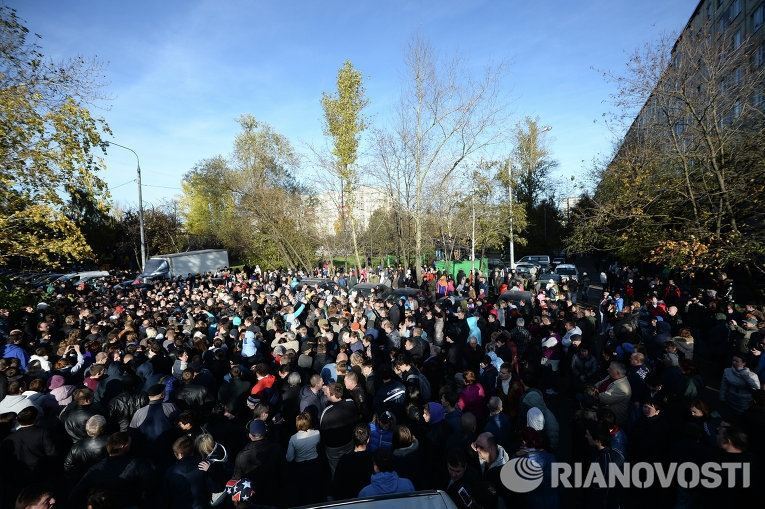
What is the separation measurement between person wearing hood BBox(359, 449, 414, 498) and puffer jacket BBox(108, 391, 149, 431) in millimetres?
3645

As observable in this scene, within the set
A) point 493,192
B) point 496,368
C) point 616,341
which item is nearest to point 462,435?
point 496,368

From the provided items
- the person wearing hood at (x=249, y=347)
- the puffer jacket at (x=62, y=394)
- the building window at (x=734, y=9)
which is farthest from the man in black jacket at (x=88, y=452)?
the building window at (x=734, y=9)

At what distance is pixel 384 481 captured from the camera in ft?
11.8

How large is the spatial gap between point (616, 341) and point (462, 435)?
16.2 feet

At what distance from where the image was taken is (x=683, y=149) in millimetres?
13391

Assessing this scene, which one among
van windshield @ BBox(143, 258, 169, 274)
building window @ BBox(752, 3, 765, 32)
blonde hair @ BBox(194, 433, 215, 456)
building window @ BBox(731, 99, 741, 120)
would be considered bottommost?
blonde hair @ BBox(194, 433, 215, 456)

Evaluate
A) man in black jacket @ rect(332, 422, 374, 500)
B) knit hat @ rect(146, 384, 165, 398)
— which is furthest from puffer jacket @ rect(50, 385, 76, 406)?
man in black jacket @ rect(332, 422, 374, 500)

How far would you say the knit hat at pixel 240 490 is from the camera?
3.63 meters

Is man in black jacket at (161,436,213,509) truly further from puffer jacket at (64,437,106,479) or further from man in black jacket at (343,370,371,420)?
man in black jacket at (343,370,371,420)

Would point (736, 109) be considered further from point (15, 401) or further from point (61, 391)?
point (15, 401)

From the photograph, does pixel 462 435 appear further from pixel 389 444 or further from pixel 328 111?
pixel 328 111

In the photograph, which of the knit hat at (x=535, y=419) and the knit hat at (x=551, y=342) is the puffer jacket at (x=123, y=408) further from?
the knit hat at (x=551, y=342)

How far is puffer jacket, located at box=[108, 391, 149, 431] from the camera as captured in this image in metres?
5.53

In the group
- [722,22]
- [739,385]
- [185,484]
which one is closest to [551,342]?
[739,385]
